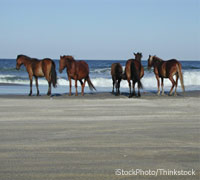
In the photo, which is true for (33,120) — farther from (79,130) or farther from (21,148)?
(21,148)

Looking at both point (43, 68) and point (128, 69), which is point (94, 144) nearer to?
point (128, 69)

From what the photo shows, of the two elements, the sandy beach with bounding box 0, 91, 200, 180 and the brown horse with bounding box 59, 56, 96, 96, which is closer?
the sandy beach with bounding box 0, 91, 200, 180

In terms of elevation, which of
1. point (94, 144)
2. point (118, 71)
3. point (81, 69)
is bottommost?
point (94, 144)

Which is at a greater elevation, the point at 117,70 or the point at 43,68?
the point at 43,68

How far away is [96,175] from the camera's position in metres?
4.17

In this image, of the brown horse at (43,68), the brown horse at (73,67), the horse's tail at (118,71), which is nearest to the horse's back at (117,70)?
the horse's tail at (118,71)

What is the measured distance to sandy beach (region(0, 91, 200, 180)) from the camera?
14.3 feet

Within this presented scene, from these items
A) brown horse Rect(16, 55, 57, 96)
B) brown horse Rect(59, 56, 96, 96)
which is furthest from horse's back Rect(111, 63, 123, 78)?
brown horse Rect(16, 55, 57, 96)

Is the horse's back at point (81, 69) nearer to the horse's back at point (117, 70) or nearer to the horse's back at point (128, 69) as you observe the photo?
the horse's back at point (117, 70)

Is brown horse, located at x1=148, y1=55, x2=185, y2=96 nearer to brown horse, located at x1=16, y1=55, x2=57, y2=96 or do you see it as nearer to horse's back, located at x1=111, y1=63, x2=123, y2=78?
horse's back, located at x1=111, y1=63, x2=123, y2=78

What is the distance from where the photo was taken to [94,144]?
558 cm

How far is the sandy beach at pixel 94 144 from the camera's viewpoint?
4371mm

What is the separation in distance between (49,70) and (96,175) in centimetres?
1178

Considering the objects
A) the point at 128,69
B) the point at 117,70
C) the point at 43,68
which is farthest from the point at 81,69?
the point at 128,69
